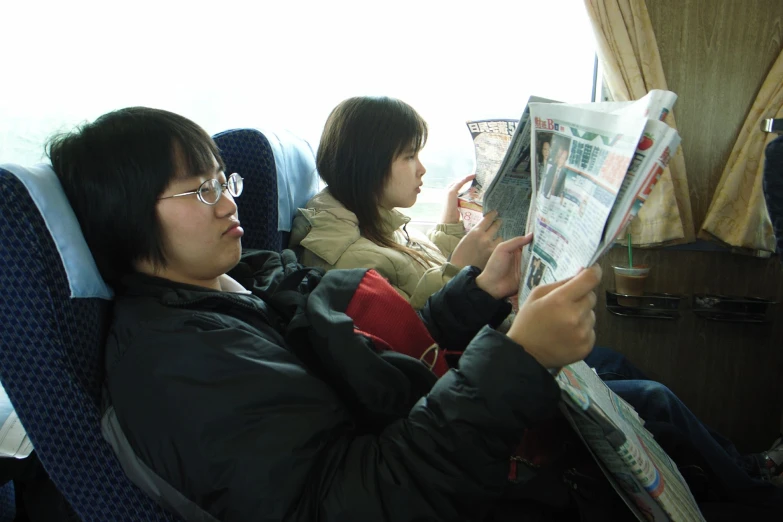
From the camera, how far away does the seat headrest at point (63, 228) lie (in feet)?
2.57

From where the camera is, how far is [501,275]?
1132mm

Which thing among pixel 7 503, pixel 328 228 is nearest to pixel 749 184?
pixel 328 228

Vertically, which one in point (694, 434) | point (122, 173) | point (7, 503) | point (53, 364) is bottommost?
point (7, 503)

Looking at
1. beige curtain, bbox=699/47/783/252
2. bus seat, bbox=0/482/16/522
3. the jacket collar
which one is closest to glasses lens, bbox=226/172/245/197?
the jacket collar

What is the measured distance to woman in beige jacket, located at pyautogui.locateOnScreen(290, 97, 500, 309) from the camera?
5.00 ft

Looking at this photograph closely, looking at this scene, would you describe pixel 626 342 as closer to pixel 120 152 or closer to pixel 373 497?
pixel 373 497

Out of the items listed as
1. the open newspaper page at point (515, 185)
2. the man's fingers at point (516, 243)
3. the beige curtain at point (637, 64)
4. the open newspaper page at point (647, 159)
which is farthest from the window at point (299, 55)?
the open newspaper page at point (647, 159)

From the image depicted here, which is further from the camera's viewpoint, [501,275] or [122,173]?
[501,275]

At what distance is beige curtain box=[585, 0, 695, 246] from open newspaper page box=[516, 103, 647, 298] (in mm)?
1348

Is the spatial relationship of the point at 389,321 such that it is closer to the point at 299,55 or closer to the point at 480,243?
the point at 480,243

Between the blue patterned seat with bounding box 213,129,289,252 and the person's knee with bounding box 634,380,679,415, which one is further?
the blue patterned seat with bounding box 213,129,289,252

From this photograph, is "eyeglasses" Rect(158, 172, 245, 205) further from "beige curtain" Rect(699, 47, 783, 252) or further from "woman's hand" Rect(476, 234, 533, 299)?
"beige curtain" Rect(699, 47, 783, 252)

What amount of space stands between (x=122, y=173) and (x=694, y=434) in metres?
1.19

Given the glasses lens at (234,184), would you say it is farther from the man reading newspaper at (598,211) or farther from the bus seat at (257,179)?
the man reading newspaper at (598,211)
